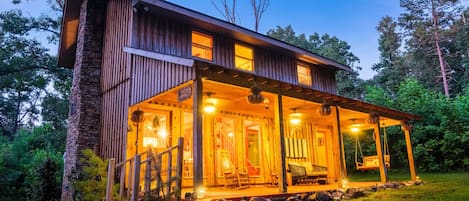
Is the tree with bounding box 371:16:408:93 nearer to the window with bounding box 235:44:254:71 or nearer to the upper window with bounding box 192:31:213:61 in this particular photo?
the window with bounding box 235:44:254:71

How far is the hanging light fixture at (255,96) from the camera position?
252 inches

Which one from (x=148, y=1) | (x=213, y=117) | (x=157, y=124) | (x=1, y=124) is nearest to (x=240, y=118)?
(x=213, y=117)

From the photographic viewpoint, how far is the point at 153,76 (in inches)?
279

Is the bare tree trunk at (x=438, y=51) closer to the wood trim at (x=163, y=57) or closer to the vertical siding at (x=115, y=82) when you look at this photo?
the vertical siding at (x=115, y=82)

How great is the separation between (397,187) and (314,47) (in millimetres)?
22913

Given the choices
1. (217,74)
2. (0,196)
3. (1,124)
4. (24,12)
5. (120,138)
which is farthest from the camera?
(1,124)

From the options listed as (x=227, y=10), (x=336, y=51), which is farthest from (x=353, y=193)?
(x=336, y=51)

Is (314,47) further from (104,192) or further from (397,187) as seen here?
(104,192)

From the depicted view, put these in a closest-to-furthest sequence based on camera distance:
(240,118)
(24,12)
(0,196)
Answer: (240,118)
(0,196)
(24,12)

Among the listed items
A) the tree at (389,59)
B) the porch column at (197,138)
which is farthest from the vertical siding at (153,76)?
the tree at (389,59)

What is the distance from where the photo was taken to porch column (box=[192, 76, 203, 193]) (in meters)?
5.23

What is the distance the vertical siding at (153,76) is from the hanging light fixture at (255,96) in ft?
4.15

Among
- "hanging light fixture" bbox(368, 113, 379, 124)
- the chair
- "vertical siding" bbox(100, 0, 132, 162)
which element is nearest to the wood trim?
"vertical siding" bbox(100, 0, 132, 162)

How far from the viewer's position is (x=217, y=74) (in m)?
6.06
